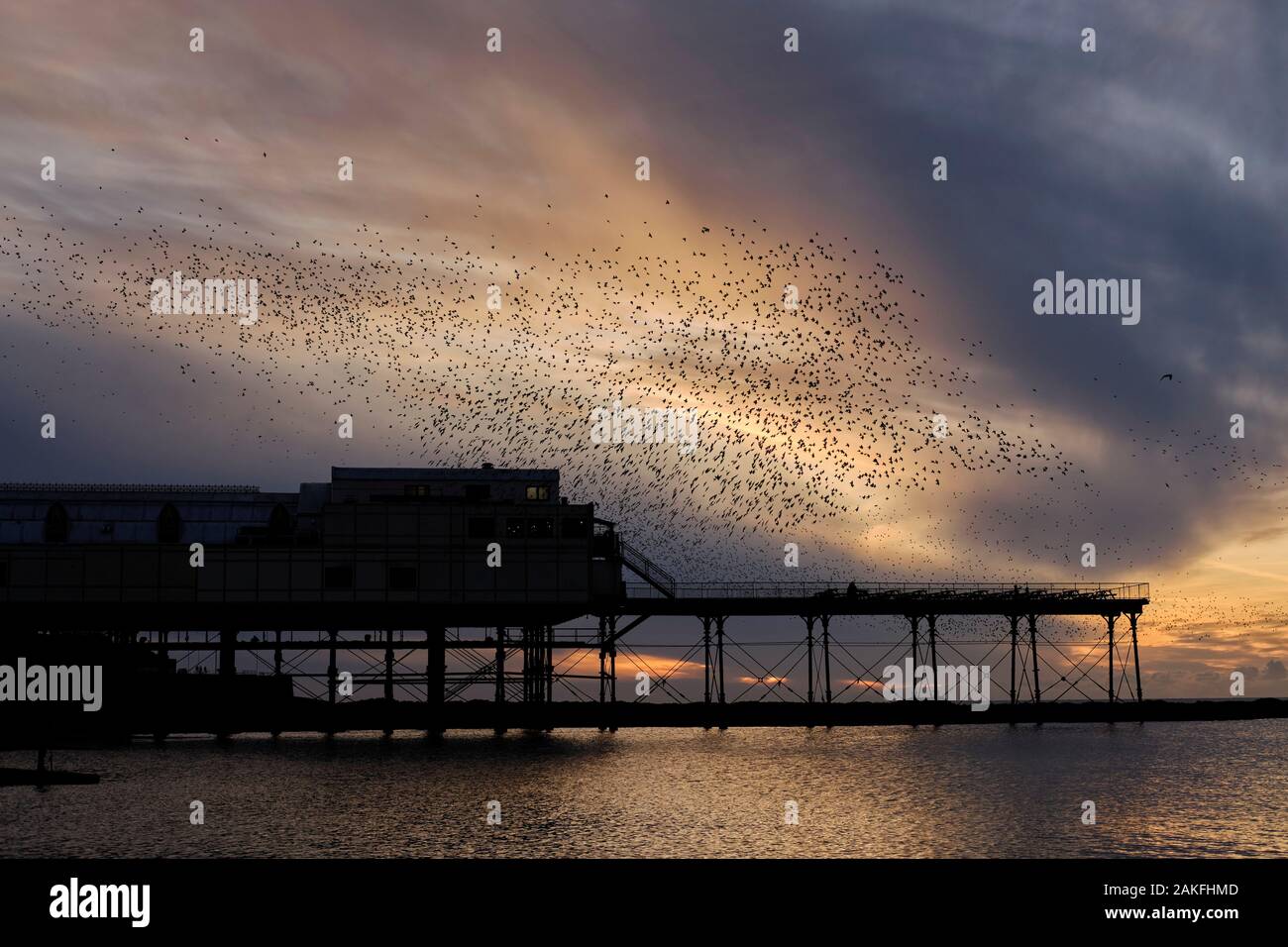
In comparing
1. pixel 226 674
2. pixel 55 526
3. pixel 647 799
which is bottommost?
pixel 647 799

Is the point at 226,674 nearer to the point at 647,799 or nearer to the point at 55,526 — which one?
the point at 55,526

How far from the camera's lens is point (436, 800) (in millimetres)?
54438

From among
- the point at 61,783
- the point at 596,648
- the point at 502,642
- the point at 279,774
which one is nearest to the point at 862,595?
the point at 596,648

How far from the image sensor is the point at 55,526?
8544cm

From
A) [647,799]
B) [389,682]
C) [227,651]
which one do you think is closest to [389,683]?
[389,682]

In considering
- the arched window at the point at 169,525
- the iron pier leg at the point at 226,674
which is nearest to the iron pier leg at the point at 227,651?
the iron pier leg at the point at 226,674

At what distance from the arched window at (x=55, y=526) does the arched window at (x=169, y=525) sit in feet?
19.6

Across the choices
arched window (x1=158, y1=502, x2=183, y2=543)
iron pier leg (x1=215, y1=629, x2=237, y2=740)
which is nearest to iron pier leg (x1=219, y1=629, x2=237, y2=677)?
iron pier leg (x1=215, y1=629, x2=237, y2=740)

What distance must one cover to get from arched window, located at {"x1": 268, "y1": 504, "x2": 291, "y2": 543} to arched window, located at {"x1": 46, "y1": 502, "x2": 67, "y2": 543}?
13.0 m

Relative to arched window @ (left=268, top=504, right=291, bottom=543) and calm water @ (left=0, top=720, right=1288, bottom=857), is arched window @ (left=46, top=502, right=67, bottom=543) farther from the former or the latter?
calm water @ (left=0, top=720, right=1288, bottom=857)

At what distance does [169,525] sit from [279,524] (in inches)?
279

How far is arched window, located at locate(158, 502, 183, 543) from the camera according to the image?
86.4 m

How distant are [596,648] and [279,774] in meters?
33.8
